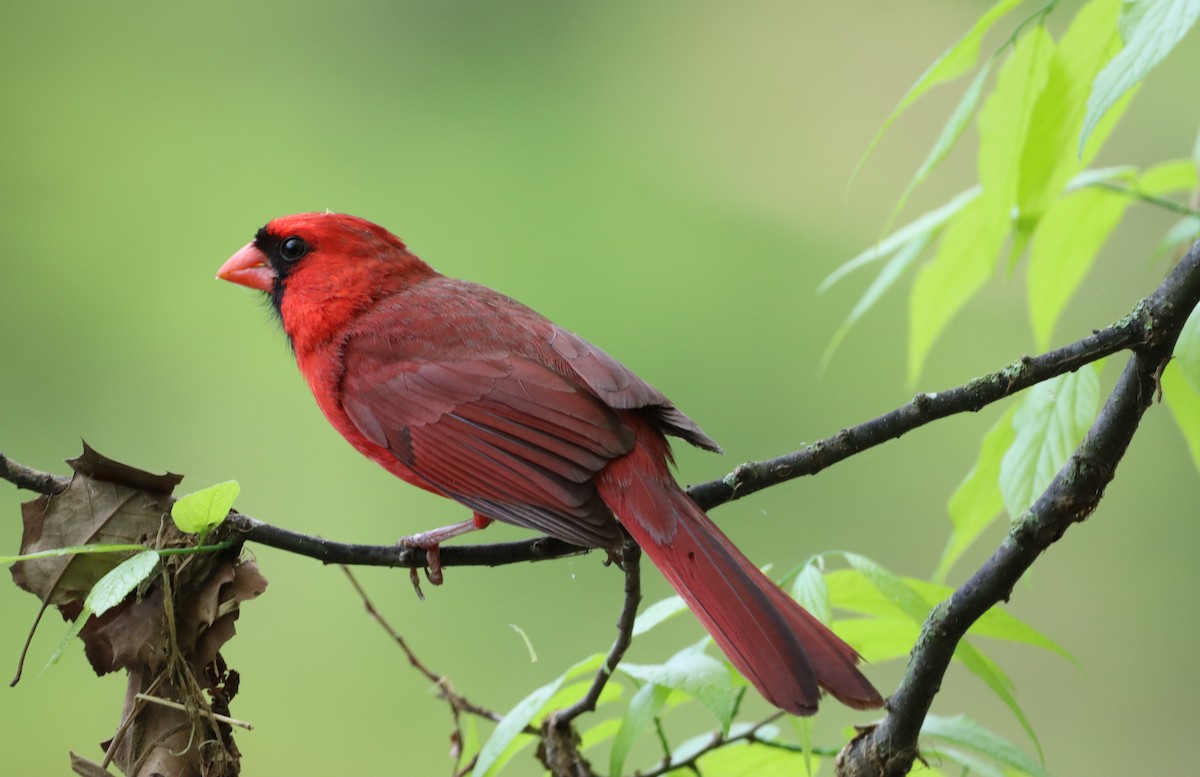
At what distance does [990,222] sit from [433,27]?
105 inches

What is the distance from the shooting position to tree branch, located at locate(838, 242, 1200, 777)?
3.50ft

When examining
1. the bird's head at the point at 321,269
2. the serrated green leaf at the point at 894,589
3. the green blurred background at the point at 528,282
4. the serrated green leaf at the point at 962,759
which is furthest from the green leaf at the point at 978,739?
the green blurred background at the point at 528,282

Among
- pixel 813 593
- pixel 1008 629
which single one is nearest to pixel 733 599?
pixel 813 593

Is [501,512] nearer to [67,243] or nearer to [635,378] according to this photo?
[635,378]

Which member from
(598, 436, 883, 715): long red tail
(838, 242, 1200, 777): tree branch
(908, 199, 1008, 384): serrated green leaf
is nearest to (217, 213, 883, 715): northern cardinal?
(598, 436, 883, 715): long red tail

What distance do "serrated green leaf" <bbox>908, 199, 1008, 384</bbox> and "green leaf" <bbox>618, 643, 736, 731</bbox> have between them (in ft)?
1.82

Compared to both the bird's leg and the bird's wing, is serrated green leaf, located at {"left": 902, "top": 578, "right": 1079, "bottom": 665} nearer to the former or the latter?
the bird's wing

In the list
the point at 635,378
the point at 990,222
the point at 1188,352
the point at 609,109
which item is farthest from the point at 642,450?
the point at 609,109

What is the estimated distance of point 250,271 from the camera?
187 cm

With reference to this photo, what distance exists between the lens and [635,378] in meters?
1.45

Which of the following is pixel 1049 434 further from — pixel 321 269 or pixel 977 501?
pixel 321 269

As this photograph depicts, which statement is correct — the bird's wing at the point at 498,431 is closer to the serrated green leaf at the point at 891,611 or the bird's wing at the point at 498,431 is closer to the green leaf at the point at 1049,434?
the serrated green leaf at the point at 891,611

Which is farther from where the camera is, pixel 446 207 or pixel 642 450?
pixel 446 207

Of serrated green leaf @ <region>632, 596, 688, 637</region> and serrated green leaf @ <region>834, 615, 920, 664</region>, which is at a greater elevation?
serrated green leaf @ <region>632, 596, 688, 637</region>
